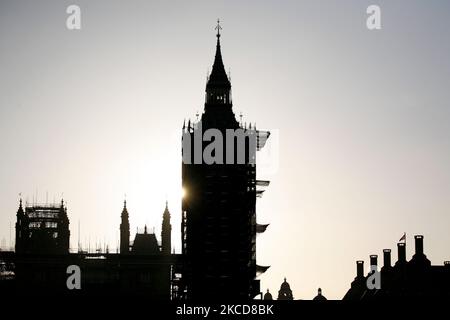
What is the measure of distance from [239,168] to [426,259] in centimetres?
2066

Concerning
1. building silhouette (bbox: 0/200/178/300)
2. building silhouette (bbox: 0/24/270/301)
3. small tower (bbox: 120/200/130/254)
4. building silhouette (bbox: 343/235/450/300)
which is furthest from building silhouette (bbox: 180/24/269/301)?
small tower (bbox: 120/200/130/254)

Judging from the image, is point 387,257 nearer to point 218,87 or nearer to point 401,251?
point 401,251

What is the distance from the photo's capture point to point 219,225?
113438 mm

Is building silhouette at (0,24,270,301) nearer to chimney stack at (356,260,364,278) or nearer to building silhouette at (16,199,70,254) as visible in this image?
Answer: building silhouette at (16,199,70,254)

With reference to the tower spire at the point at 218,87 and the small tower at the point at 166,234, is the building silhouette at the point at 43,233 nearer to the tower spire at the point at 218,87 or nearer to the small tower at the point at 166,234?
the small tower at the point at 166,234

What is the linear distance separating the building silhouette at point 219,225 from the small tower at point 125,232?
15210 mm

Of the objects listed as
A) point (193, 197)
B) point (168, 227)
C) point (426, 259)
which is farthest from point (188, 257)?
point (426, 259)

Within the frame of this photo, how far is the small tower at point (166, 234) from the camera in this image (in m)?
129

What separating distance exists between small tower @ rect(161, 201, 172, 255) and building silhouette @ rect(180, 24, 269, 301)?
42.1ft

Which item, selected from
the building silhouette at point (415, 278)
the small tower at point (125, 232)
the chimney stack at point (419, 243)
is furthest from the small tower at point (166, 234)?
the chimney stack at point (419, 243)
